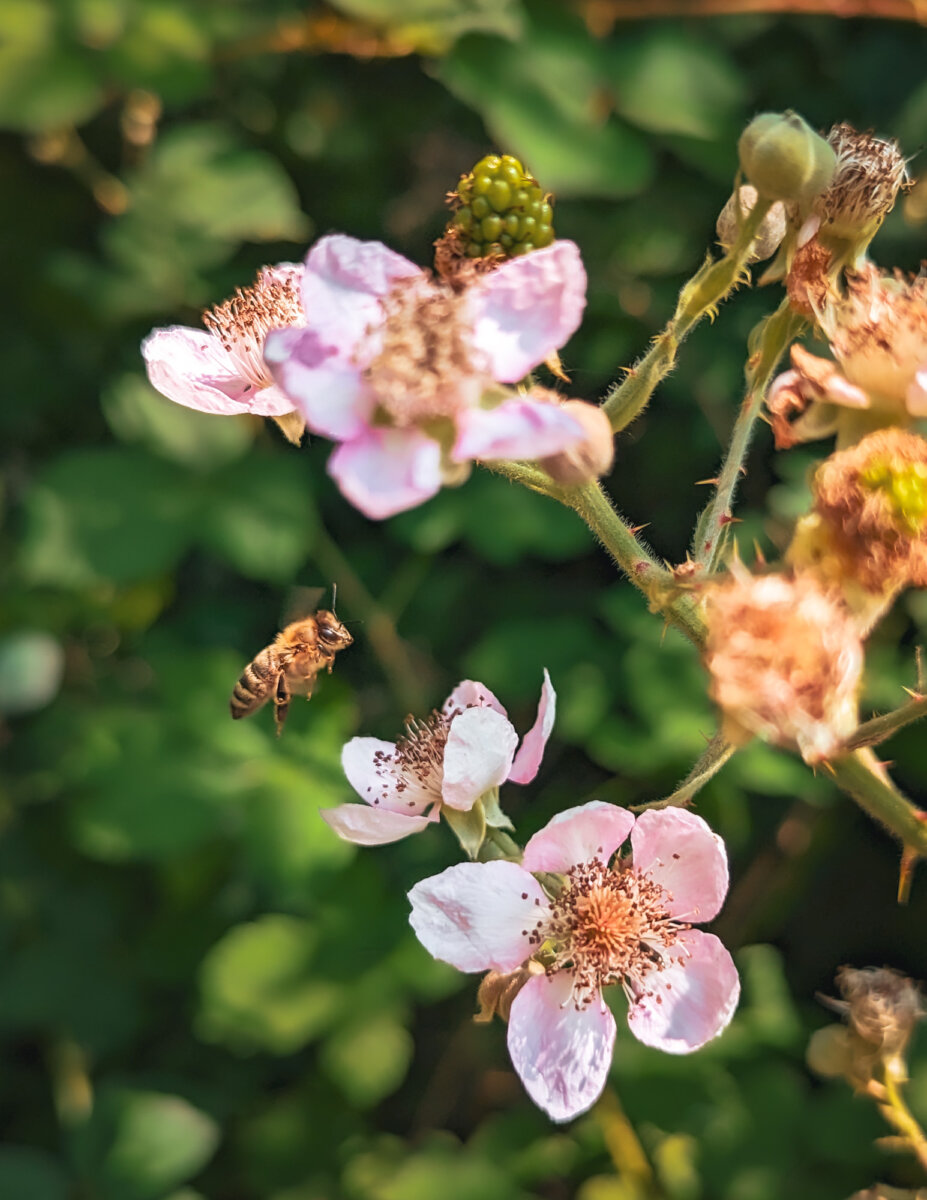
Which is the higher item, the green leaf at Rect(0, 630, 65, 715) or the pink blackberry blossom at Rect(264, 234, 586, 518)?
the pink blackberry blossom at Rect(264, 234, 586, 518)

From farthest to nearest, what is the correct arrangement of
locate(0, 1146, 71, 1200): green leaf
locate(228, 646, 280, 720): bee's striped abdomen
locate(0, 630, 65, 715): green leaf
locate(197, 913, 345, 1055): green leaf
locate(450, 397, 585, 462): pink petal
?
1. locate(0, 630, 65, 715): green leaf
2. locate(0, 1146, 71, 1200): green leaf
3. locate(197, 913, 345, 1055): green leaf
4. locate(228, 646, 280, 720): bee's striped abdomen
5. locate(450, 397, 585, 462): pink petal

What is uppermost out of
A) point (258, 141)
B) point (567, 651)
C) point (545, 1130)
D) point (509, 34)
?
point (509, 34)

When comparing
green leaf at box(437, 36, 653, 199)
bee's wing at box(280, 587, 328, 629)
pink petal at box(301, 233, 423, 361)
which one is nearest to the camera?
pink petal at box(301, 233, 423, 361)

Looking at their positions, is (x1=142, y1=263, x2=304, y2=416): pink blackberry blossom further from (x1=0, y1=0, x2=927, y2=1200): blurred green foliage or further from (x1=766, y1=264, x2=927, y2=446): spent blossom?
(x1=0, y1=0, x2=927, y2=1200): blurred green foliage

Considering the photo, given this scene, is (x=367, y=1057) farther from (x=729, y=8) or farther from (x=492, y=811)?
(x=729, y=8)

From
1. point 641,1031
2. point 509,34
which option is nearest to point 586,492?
point 641,1031

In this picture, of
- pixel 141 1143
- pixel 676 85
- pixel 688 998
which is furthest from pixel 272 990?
pixel 676 85

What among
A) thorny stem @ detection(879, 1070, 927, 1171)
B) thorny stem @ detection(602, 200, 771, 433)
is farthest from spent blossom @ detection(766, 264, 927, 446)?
thorny stem @ detection(879, 1070, 927, 1171)

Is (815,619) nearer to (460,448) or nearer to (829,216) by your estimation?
(460,448)
